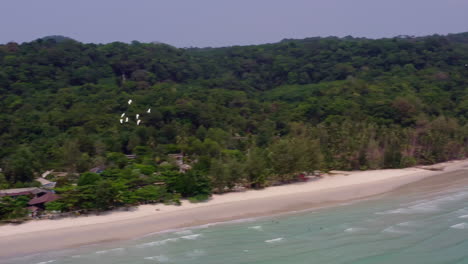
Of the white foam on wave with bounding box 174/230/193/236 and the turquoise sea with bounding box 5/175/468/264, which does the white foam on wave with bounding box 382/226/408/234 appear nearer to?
the turquoise sea with bounding box 5/175/468/264

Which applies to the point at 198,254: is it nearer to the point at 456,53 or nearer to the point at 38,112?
the point at 38,112

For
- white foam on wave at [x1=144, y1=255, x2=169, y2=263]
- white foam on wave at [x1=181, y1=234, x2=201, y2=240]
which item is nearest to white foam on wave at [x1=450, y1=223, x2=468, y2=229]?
white foam on wave at [x1=181, y1=234, x2=201, y2=240]

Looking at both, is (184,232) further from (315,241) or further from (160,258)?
(315,241)

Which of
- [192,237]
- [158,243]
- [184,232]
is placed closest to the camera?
[158,243]

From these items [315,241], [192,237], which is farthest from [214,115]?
[315,241]

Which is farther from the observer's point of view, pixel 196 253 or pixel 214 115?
pixel 214 115

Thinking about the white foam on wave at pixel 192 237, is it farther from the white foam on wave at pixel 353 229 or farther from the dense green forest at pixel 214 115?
the white foam on wave at pixel 353 229
